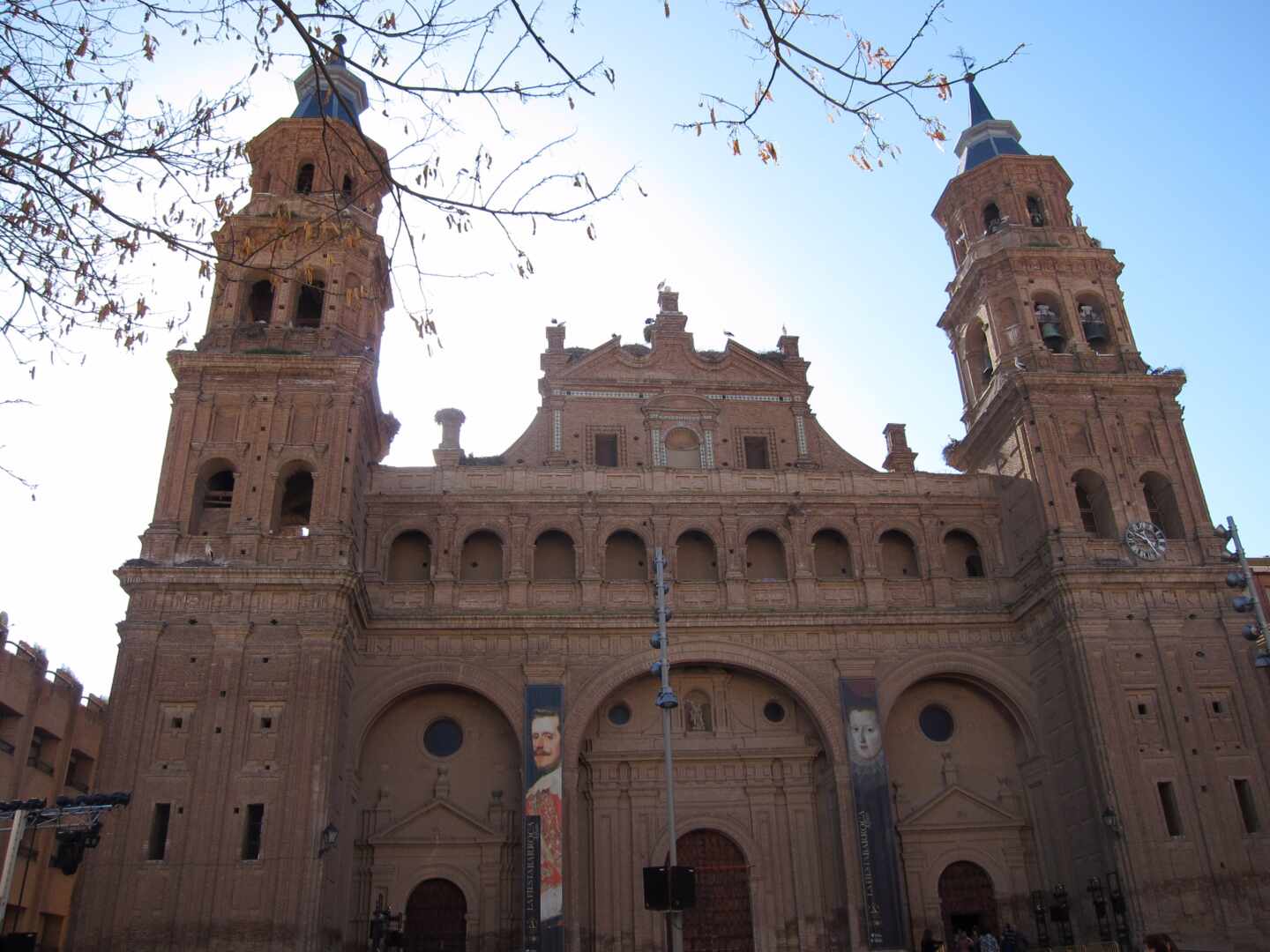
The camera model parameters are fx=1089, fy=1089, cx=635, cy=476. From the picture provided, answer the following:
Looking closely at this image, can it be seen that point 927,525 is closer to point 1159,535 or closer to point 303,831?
point 1159,535

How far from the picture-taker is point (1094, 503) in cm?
3075

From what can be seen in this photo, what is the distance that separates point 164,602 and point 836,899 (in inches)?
693

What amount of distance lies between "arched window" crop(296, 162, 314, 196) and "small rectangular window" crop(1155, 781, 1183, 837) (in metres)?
28.4

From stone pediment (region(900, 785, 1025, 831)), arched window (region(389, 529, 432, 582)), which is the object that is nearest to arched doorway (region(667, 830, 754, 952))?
stone pediment (region(900, 785, 1025, 831))

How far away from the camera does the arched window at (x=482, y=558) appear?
29.9 m

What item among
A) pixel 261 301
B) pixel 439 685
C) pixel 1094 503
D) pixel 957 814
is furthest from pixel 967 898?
pixel 261 301

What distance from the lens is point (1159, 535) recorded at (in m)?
28.8

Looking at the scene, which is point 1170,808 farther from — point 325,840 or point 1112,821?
point 325,840

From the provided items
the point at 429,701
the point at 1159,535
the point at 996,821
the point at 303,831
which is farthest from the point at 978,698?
the point at 303,831

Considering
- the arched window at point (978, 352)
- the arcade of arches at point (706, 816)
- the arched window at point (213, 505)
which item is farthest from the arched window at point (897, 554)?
the arched window at point (213, 505)

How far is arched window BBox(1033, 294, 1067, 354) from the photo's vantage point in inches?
1297

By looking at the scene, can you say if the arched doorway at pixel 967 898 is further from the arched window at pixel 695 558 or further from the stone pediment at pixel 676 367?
the stone pediment at pixel 676 367

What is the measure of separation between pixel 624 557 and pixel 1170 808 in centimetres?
1490

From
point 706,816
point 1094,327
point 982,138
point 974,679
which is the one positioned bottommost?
point 706,816
